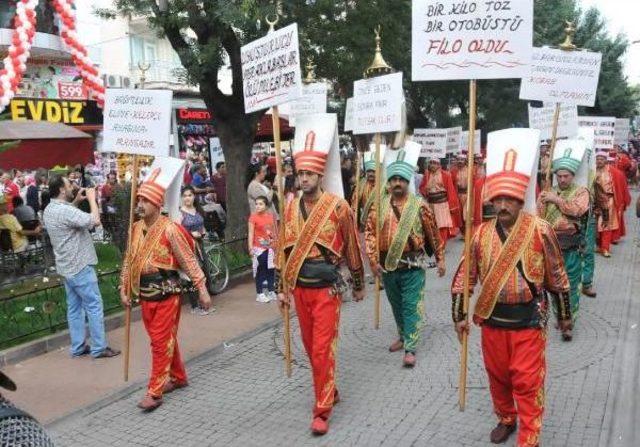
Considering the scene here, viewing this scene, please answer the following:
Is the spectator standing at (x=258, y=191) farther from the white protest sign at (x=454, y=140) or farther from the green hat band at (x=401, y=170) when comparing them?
the white protest sign at (x=454, y=140)

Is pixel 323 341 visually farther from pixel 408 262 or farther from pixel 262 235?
pixel 262 235

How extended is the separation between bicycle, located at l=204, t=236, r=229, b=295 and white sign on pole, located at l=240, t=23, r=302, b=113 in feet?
12.6

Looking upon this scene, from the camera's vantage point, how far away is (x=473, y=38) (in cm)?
496

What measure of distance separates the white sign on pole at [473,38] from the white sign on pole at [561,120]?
3270mm

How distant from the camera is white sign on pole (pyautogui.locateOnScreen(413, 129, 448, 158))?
13125 mm

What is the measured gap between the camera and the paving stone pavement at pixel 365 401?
4801 mm

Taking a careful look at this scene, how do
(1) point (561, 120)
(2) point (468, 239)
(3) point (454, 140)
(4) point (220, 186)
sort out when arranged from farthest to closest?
(3) point (454, 140) → (4) point (220, 186) → (1) point (561, 120) → (2) point (468, 239)

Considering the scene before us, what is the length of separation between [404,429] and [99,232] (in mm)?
11484

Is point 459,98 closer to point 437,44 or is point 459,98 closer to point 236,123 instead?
Result: point 236,123

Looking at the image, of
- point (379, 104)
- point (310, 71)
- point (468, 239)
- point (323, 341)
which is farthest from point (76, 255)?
point (310, 71)

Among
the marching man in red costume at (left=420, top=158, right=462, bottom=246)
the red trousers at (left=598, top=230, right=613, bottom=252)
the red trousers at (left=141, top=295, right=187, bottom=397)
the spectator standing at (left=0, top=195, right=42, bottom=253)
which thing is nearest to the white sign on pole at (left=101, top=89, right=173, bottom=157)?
the red trousers at (left=141, top=295, right=187, bottom=397)

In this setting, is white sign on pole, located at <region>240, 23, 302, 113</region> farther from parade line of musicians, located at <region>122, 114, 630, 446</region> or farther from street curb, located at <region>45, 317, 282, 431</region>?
street curb, located at <region>45, 317, 282, 431</region>

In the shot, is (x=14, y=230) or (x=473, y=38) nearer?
(x=473, y=38)

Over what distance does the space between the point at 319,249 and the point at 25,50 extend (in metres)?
10.2
